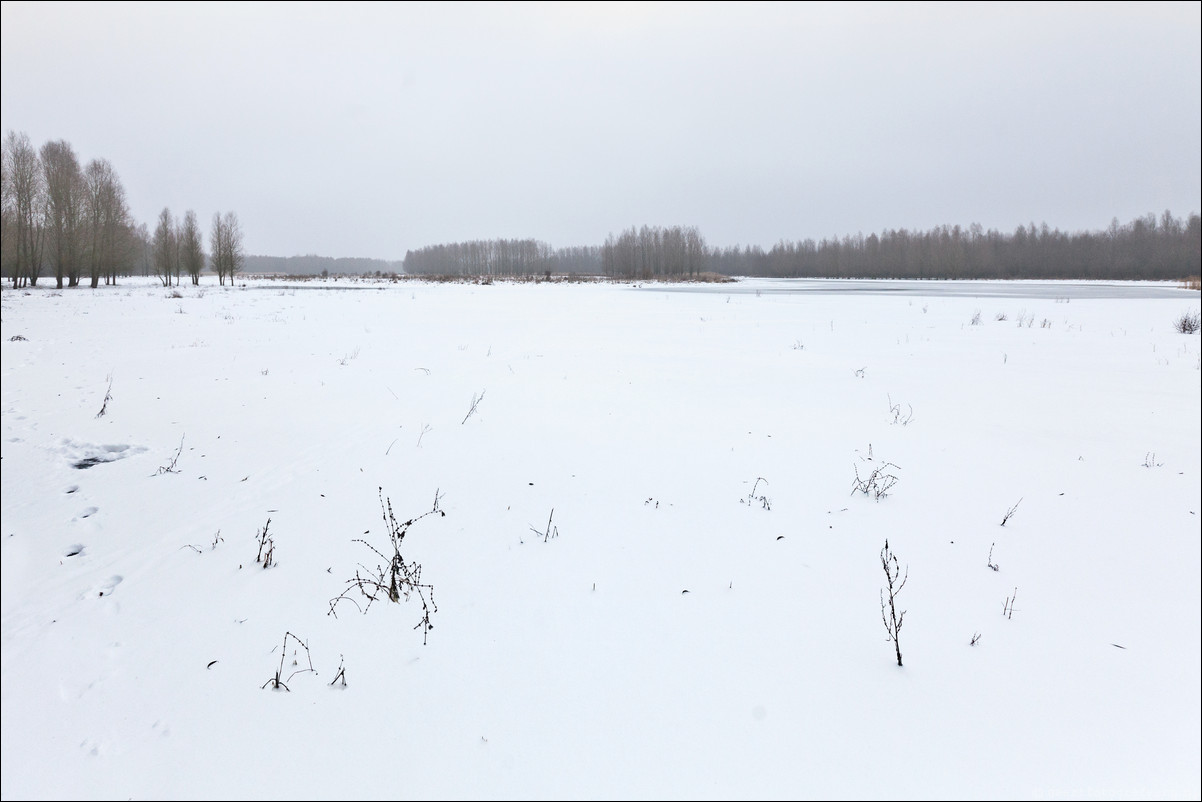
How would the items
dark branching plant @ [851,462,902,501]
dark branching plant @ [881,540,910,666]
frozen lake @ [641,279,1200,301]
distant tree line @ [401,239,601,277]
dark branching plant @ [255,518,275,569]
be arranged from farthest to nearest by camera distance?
distant tree line @ [401,239,601,277] < frozen lake @ [641,279,1200,301] < dark branching plant @ [851,462,902,501] < dark branching plant @ [255,518,275,569] < dark branching plant @ [881,540,910,666]

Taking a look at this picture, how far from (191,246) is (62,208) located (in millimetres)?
13900

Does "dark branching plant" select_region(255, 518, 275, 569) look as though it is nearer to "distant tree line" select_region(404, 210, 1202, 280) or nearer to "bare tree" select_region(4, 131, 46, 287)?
"bare tree" select_region(4, 131, 46, 287)

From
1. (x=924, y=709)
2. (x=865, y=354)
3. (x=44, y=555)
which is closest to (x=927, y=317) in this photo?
(x=865, y=354)

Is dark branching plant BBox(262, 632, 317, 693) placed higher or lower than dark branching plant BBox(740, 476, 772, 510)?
lower

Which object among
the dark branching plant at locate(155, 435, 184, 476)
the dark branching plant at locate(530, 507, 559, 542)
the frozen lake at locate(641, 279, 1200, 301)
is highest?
the frozen lake at locate(641, 279, 1200, 301)

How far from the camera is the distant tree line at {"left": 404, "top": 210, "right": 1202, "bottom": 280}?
7100 cm

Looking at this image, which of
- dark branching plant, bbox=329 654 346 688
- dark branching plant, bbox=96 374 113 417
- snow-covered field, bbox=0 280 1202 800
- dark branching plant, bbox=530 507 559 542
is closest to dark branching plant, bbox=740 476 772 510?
snow-covered field, bbox=0 280 1202 800

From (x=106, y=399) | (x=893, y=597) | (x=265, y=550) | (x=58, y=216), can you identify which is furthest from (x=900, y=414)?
(x=58, y=216)

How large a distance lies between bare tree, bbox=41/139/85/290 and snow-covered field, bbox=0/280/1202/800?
138 feet

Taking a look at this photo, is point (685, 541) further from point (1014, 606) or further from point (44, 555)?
point (44, 555)

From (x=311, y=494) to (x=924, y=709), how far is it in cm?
406

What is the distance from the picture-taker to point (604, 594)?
3035 millimetres

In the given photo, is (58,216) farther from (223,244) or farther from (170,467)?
(170,467)

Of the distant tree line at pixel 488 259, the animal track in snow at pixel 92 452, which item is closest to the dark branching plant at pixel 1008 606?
the animal track in snow at pixel 92 452
